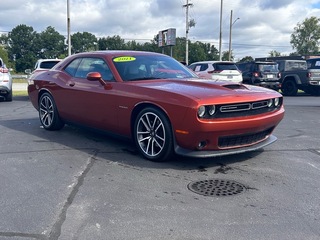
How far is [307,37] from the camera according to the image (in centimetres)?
7525

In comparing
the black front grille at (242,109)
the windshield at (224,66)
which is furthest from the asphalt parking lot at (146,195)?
the windshield at (224,66)

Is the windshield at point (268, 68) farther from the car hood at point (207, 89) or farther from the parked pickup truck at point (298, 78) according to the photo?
the car hood at point (207, 89)

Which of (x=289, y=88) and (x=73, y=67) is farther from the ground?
(x=73, y=67)

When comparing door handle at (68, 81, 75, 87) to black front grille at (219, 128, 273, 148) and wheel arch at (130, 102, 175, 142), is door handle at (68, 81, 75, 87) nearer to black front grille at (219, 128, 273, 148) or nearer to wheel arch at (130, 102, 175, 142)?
wheel arch at (130, 102, 175, 142)

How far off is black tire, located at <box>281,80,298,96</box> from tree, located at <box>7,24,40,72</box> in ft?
237

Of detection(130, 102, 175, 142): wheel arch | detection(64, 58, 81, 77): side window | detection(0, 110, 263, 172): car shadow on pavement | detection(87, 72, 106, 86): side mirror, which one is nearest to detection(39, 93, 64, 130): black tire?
detection(0, 110, 263, 172): car shadow on pavement

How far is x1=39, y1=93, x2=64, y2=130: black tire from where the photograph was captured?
21.9 ft

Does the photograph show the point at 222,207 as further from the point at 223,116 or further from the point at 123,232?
the point at 223,116

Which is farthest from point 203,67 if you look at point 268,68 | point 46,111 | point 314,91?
point 46,111

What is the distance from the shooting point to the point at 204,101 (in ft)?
14.1

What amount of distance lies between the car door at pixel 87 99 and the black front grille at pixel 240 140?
5.28 ft

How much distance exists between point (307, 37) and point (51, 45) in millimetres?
55260

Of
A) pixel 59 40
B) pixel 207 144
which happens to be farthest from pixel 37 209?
pixel 59 40

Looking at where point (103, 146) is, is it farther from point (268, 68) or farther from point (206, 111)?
point (268, 68)
